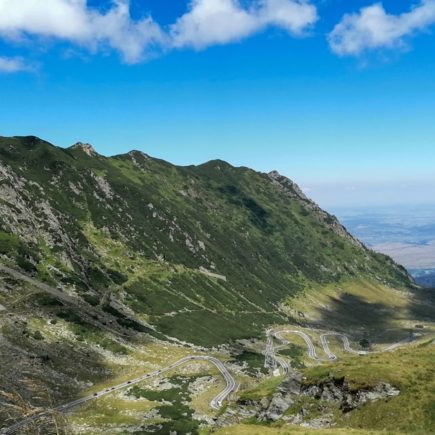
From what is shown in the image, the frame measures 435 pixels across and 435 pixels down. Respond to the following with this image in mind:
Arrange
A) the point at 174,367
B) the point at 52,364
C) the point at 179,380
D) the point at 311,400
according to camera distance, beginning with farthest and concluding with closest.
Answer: the point at 174,367 → the point at 179,380 → the point at 52,364 → the point at 311,400

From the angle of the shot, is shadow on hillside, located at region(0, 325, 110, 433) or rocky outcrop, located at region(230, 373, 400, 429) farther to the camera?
shadow on hillside, located at region(0, 325, 110, 433)

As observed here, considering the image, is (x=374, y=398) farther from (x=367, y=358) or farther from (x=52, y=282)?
(x=52, y=282)

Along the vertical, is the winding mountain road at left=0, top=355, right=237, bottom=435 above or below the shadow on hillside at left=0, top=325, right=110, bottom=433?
below

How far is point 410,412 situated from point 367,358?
37.5 feet

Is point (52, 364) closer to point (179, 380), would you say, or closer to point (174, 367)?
point (179, 380)

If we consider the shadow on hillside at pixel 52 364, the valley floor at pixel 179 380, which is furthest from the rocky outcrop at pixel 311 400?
the shadow on hillside at pixel 52 364

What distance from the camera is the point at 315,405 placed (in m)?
45.4

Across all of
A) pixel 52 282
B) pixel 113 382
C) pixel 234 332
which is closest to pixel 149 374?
pixel 113 382

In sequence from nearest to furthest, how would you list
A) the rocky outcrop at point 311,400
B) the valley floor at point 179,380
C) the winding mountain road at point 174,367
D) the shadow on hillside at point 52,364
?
the valley floor at point 179,380, the rocky outcrop at point 311,400, the shadow on hillside at point 52,364, the winding mountain road at point 174,367

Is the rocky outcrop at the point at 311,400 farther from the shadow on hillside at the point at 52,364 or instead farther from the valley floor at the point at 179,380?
the shadow on hillside at the point at 52,364

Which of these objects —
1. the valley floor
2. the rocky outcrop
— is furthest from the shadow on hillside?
Answer: the rocky outcrop

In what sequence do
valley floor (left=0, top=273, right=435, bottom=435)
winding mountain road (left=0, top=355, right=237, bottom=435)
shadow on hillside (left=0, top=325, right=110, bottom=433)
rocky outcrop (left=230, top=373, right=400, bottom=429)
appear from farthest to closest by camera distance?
winding mountain road (left=0, top=355, right=237, bottom=435), shadow on hillside (left=0, top=325, right=110, bottom=433), rocky outcrop (left=230, top=373, right=400, bottom=429), valley floor (left=0, top=273, right=435, bottom=435)

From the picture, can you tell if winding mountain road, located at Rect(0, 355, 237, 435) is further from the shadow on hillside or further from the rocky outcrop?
the rocky outcrop

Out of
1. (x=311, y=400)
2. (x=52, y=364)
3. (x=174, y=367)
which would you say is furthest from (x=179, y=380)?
(x=311, y=400)
